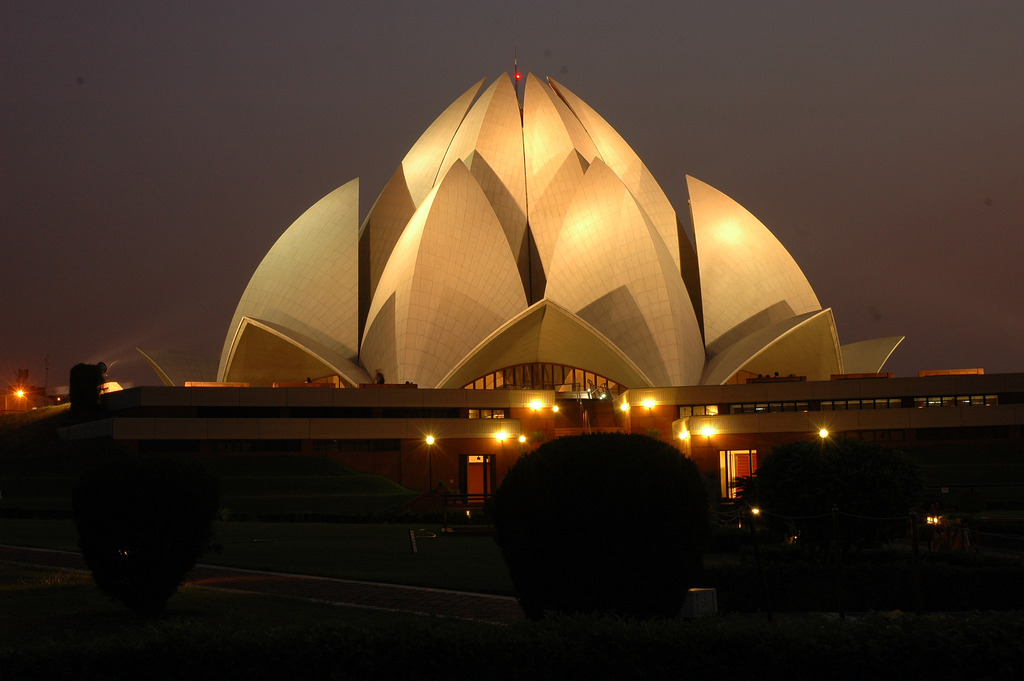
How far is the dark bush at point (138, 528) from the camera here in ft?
31.9

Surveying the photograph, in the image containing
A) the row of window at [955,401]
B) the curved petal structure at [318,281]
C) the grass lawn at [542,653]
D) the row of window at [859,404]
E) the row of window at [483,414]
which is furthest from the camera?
the curved petal structure at [318,281]

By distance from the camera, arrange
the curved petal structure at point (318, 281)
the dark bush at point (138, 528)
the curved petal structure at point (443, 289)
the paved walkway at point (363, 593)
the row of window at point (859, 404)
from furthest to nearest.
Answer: the curved petal structure at point (318, 281) → the curved petal structure at point (443, 289) → the row of window at point (859, 404) → the paved walkway at point (363, 593) → the dark bush at point (138, 528)

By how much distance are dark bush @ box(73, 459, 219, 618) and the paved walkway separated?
1659 mm

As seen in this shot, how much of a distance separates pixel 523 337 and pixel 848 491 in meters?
30.3

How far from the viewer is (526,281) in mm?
47156

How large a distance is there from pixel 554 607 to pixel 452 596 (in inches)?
127

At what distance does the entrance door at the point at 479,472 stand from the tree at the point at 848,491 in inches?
1004

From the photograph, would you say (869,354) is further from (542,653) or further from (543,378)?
(542,653)

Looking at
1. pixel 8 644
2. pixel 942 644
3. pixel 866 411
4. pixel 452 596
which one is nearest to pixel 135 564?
pixel 8 644

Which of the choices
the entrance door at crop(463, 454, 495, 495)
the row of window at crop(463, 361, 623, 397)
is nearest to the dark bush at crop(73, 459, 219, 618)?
the entrance door at crop(463, 454, 495, 495)

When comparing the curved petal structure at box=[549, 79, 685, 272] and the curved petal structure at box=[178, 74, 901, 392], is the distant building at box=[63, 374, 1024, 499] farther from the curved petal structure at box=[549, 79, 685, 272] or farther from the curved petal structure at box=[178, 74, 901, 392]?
the curved petal structure at box=[549, 79, 685, 272]

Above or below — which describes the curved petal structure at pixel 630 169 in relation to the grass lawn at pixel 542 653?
above

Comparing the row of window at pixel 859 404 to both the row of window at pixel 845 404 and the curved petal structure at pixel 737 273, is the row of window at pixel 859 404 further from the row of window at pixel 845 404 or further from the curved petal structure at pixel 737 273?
the curved petal structure at pixel 737 273

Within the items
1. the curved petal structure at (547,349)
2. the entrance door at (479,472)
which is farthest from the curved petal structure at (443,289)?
the entrance door at (479,472)
